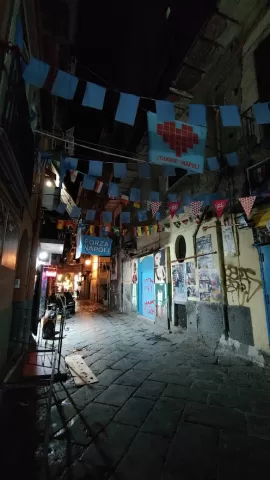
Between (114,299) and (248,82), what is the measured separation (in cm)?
1796

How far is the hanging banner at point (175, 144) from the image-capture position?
5.52 metres

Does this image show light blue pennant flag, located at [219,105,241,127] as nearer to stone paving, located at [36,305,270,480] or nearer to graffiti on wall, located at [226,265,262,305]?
graffiti on wall, located at [226,265,262,305]

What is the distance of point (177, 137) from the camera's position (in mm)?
Answer: 5703

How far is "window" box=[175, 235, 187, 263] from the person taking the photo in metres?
10.4

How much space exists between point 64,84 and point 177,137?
112 inches

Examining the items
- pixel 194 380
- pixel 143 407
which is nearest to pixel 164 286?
pixel 194 380

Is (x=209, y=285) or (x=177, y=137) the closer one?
(x=177, y=137)

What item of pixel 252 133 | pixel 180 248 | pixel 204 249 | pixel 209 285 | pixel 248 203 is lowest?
pixel 209 285

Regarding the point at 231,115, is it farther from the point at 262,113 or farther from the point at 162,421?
the point at 162,421

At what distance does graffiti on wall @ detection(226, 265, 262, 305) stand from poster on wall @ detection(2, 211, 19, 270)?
6.43 meters

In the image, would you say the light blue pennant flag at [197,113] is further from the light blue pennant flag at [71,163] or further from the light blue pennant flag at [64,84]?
the light blue pennant flag at [71,163]

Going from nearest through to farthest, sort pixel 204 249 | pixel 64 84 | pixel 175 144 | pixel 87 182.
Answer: pixel 64 84, pixel 175 144, pixel 87 182, pixel 204 249

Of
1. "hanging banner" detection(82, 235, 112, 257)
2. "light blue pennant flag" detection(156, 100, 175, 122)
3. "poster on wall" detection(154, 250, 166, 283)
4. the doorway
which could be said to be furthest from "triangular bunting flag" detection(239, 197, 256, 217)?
"hanging banner" detection(82, 235, 112, 257)

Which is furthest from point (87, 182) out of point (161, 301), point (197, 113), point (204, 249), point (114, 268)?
point (114, 268)
